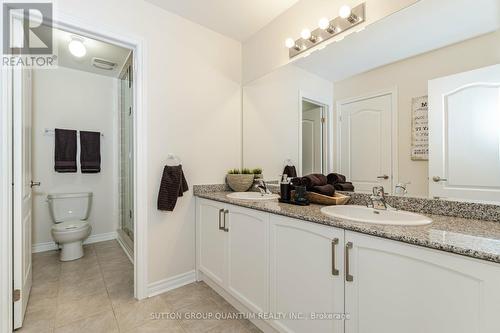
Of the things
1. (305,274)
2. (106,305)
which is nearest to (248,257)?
(305,274)

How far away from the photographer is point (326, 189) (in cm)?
154

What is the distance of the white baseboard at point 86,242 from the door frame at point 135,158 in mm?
1747

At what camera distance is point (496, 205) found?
3.39 feet

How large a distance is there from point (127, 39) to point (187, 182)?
4.05 ft

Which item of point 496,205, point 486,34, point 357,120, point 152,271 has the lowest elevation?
point 152,271

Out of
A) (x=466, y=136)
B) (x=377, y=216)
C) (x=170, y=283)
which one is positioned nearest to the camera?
(x=466, y=136)

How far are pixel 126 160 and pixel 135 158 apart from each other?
1330 mm

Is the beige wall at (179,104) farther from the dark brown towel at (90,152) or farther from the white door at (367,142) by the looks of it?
the dark brown towel at (90,152)

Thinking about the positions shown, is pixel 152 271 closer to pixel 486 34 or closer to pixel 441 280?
pixel 441 280

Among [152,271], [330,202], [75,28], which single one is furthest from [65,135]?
[330,202]

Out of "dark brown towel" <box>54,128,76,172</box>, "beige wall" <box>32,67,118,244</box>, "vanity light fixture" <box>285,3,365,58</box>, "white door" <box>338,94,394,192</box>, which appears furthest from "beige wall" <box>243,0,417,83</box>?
"dark brown towel" <box>54,128,76,172</box>

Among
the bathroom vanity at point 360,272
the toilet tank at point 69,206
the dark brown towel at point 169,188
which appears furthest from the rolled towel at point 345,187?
the toilet tank at point 69,206

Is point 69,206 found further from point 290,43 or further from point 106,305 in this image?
point 290,43

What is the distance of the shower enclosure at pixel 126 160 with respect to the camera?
2739 mm
